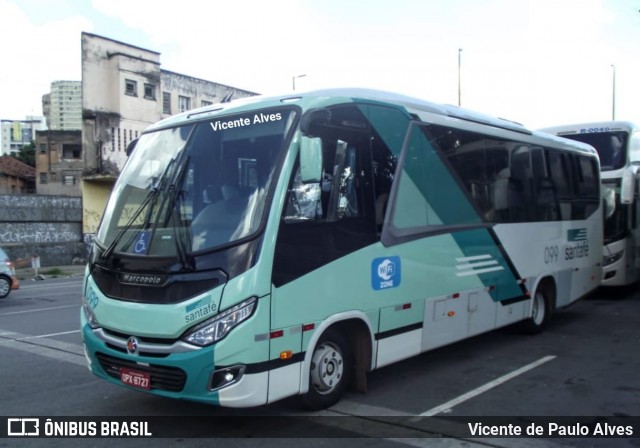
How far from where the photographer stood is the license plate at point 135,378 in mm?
5258

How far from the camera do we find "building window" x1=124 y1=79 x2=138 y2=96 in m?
36.9

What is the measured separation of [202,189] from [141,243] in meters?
0.75

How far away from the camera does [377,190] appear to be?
6523 mm

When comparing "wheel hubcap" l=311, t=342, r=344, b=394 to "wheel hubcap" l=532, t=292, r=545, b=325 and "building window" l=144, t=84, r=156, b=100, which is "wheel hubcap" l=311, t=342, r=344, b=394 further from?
"building window" l=144, t=84, r=156, b=100

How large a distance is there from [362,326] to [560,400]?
7.49 feet

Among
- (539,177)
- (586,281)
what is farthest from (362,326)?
(586,281)

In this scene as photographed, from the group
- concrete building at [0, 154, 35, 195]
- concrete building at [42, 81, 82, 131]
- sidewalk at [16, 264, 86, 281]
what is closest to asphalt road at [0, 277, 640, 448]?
sidewalk at [16, 264, 86, 281]

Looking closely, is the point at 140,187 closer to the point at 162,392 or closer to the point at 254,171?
the point at 254,171

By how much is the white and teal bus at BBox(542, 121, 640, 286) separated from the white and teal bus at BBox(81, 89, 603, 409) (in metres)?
7.24

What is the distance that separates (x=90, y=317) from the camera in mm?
5887

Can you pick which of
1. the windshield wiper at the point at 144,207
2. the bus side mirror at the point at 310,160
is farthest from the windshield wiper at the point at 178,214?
the bus side mirror at the point at 310,160

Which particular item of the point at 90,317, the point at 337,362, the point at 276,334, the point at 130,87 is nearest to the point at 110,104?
the point at 130,87

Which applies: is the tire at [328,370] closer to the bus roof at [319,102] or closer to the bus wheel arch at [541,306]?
the bus roof at [319,102]

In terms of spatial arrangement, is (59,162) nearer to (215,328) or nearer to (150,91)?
(150,91)
